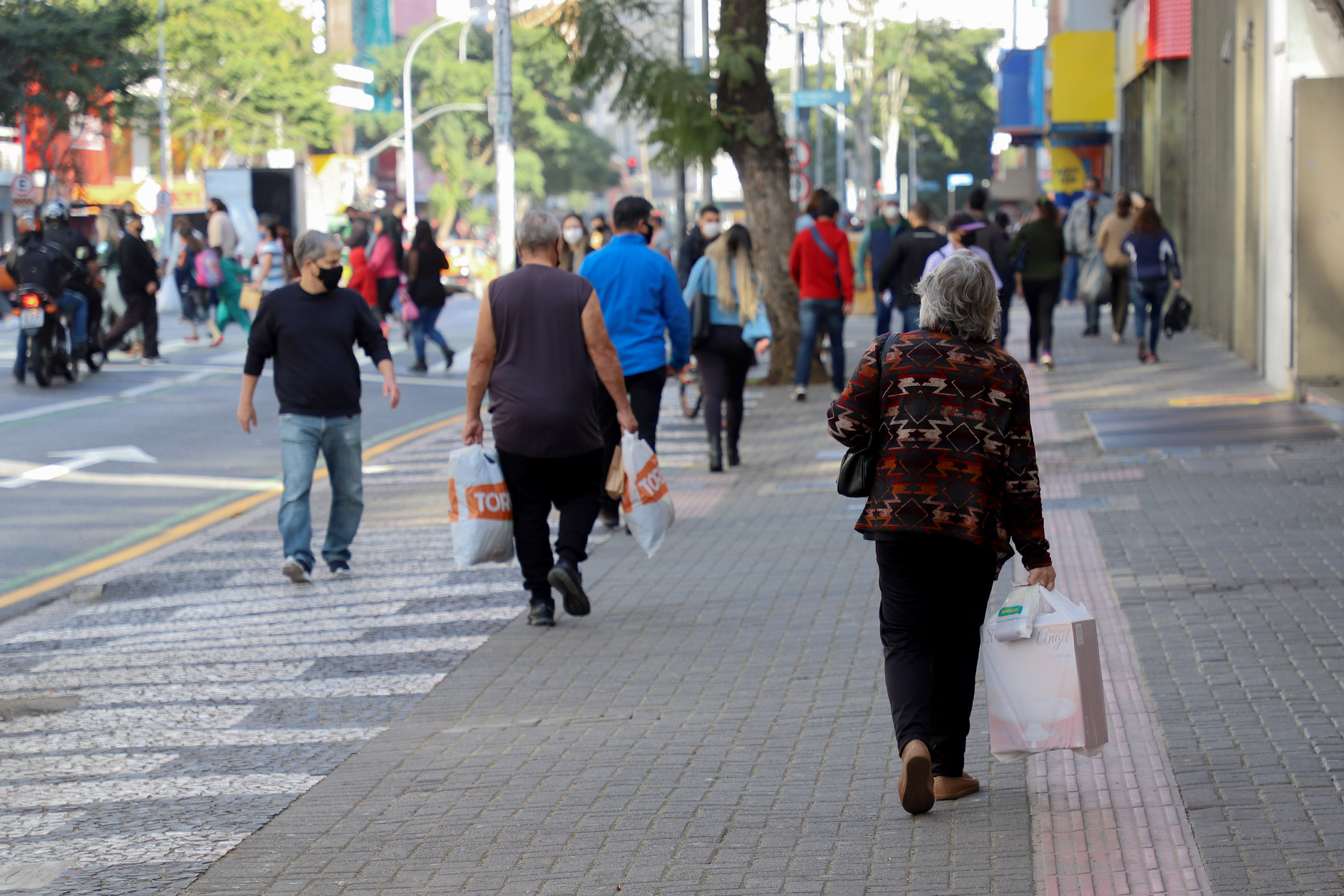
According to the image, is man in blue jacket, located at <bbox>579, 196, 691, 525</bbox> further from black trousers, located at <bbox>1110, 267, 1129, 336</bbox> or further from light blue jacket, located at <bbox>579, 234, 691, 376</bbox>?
black trousers, located at <bbox>1110, 267, 1129, 336</bbox>

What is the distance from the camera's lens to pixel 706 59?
18.2 metres

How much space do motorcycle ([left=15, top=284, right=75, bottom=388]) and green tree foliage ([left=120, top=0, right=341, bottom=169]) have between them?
35728mm

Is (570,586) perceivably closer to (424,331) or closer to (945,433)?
(945,433)

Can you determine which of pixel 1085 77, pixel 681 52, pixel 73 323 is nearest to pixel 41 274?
pixel 73 323

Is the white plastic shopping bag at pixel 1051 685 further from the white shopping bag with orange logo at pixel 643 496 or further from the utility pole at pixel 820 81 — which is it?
the utility pole at pixel 820 81

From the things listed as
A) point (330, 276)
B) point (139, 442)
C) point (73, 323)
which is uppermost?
point (330, 276)

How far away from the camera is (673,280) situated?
915cm

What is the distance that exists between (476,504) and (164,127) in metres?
49.2

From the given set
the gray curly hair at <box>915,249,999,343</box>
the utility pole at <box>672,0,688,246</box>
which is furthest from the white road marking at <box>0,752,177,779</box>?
the utility pole at <box>672,0,688,246</box>

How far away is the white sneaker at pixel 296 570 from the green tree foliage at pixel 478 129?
71406 mm

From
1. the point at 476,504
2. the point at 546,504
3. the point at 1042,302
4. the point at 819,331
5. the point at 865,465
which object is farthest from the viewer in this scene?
the point at 1042,302

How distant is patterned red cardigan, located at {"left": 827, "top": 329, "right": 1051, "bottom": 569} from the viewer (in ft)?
14.4

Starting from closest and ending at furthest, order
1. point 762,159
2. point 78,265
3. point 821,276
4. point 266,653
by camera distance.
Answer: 1. point 266,653
2. point 821,276
3. point 762,159
4. point 78,265

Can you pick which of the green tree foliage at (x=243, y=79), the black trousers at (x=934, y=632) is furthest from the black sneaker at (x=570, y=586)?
the green tree foliage at (x=243, y=79)
